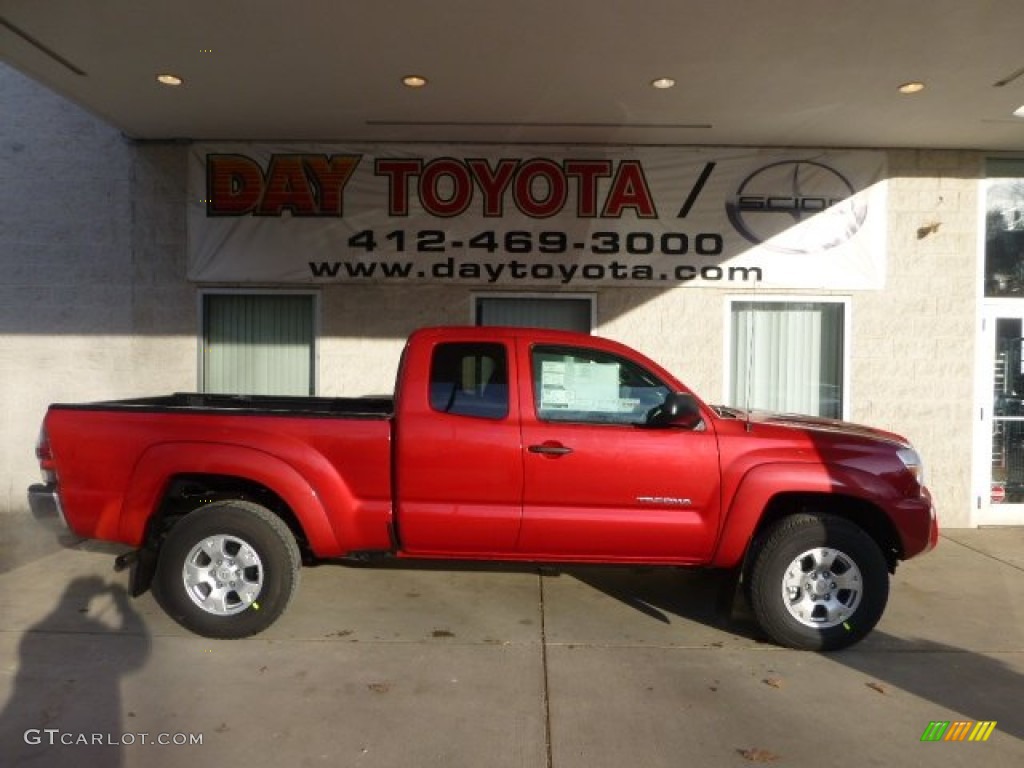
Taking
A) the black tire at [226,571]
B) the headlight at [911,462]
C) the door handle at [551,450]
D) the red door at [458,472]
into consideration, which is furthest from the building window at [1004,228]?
the black tire at [226,571]

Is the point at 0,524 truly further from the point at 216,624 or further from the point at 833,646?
the point at 833,646

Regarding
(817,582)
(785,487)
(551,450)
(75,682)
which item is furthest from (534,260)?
(75,682)

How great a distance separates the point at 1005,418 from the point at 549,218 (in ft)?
17.6

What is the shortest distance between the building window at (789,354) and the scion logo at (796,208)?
2.23 ft

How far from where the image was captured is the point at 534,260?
28.7 ft

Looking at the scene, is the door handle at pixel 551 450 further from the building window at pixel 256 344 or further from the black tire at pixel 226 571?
the building window at pixel 256 344

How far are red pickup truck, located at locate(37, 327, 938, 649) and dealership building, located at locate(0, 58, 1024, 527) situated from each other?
12.6ft

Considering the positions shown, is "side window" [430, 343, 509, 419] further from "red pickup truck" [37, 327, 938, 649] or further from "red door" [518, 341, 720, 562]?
"red door" [518, 341, 720, 562]

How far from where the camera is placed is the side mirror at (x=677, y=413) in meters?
4.79

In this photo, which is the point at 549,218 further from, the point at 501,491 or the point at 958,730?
the point at 958,730

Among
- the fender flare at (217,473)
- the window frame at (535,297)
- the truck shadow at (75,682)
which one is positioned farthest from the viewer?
the window frame at (535,297)

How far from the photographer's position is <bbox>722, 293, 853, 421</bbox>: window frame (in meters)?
8.73
